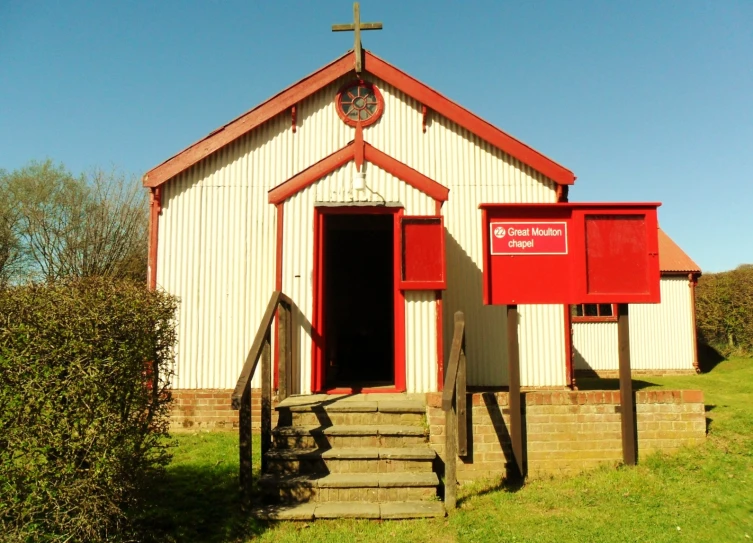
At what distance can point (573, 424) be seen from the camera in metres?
6.25

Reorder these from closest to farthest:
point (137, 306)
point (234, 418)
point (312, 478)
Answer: point (137, 306) → point (312, 478) → point (234, 418)

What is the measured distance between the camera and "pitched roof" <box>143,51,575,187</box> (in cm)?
923

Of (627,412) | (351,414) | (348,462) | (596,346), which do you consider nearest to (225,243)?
(351,414)

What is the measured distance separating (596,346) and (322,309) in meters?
11.5

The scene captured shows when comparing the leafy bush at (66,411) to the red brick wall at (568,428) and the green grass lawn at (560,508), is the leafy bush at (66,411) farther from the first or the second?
the red brick wall at (568,428)

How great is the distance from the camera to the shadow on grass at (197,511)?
4.69m

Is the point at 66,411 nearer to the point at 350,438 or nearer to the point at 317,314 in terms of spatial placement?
the point at 350,438

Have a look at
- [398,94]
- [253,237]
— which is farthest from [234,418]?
[398,94]

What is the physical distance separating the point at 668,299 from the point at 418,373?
12730mm

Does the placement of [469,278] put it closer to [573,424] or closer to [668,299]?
[573,424]

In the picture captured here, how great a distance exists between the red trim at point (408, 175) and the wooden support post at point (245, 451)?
163 inches

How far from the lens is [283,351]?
7414 millimetres

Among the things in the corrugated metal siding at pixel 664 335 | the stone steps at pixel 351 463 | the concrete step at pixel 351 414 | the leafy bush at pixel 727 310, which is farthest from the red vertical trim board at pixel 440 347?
the leafy bush at pixel 727 310

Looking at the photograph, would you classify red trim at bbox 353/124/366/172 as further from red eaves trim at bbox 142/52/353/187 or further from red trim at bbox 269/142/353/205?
red eaves trim at bbox 142/52/353/187
